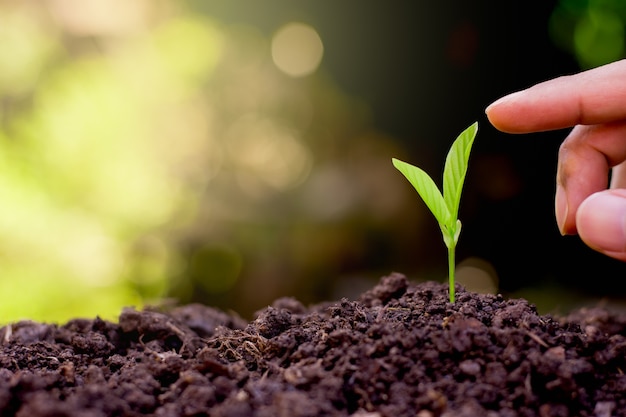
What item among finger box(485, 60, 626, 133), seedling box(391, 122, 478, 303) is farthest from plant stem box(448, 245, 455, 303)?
finger box(485, 60, 626, 133)

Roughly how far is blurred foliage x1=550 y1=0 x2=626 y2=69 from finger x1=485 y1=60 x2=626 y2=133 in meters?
2.44

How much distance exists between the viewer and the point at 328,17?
3.66 meters

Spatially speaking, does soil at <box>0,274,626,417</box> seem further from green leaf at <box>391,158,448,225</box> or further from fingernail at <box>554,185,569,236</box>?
fingernail at <box>554,185,569,236</box>

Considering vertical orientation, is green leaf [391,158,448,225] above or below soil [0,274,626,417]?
above

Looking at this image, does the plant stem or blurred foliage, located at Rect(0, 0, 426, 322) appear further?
blurred foliage, located at Rect(0, 0, 426, 322)

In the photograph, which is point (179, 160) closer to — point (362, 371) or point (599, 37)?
point (599, 37)

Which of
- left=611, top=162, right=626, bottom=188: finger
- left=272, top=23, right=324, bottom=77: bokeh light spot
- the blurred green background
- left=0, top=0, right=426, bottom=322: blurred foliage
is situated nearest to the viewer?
left=611, top=162, right=626, bottom=188: finger

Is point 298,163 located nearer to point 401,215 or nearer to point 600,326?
point 401,215

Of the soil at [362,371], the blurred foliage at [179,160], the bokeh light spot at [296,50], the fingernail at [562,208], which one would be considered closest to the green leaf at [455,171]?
the soil at [362,371]

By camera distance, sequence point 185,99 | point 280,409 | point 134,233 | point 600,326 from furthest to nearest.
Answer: point 185,99 < point 134,233 < point 600,326 < point 280,409

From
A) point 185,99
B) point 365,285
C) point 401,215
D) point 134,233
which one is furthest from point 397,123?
point 134,233

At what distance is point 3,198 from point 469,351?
112 inches

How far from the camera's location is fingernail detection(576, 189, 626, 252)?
947mm

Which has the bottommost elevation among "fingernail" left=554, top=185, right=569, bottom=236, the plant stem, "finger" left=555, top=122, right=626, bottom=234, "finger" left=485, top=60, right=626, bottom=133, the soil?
the soil
